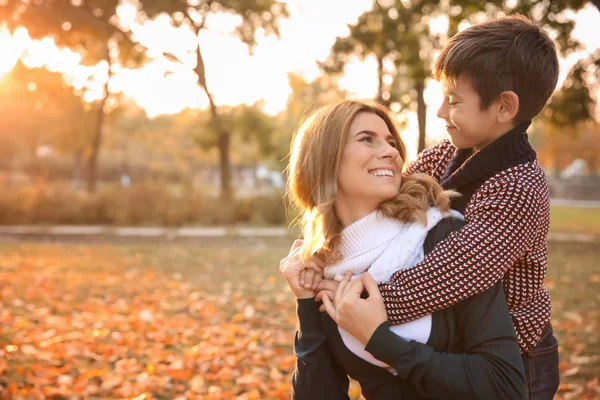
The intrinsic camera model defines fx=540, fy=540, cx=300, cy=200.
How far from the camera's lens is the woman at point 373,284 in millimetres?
1793

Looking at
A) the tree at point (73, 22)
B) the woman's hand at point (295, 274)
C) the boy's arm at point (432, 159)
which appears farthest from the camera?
the tree at point (73, 22)

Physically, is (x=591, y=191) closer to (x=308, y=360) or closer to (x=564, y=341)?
(x=564, y=341)

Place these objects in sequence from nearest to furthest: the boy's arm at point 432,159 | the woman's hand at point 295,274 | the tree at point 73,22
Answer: the woman's hand at point 295,274 < the boy's arm at point 432,159 < the tree at point 73,22

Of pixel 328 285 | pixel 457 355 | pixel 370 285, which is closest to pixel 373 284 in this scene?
pixel 370 285

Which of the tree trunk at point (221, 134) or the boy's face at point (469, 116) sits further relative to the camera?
the tree trunk at point (221, 134)

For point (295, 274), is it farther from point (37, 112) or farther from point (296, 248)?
point (37, 112)

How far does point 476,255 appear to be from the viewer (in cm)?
176

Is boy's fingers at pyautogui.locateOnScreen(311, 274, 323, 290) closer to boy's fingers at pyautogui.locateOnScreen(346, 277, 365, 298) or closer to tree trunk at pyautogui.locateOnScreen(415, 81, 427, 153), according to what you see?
boy's fingers at pyautogui.locateOnScreen(346, 277, 365, 298)

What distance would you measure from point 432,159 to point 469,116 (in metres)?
0.59

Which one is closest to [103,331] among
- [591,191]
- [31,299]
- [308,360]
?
[31,299]

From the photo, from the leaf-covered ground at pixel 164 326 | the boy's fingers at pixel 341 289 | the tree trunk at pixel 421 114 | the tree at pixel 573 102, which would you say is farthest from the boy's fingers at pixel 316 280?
the tree at pixel 573 102

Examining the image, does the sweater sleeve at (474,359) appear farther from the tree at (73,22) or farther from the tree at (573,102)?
the tree at (73,22)

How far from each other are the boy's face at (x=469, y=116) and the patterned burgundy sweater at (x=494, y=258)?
11 centimetres

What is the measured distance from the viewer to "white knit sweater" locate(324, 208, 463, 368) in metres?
1.91
